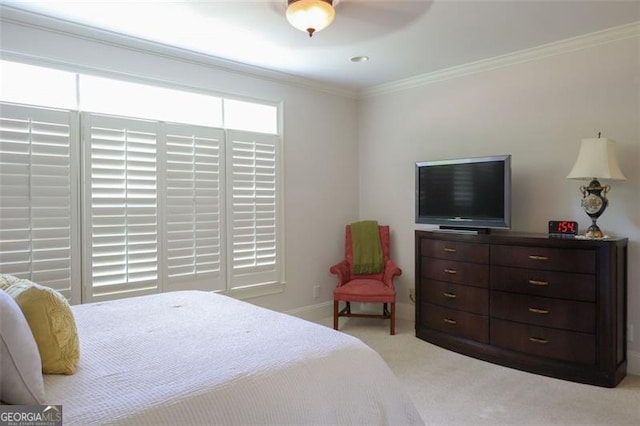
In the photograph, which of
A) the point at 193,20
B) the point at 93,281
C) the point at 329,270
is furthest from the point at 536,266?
the point at 93,281

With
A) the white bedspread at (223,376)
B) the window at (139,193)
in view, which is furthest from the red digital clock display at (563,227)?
the window at (139,193)

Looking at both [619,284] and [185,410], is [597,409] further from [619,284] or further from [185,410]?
[185,410]

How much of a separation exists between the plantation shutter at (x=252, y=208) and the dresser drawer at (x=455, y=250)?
147 cm

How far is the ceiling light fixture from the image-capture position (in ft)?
7.86

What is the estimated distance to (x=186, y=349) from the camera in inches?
61.9

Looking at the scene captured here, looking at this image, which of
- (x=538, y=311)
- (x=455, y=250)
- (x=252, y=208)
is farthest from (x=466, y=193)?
(x=252, y=208)

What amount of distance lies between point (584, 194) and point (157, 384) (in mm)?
3198

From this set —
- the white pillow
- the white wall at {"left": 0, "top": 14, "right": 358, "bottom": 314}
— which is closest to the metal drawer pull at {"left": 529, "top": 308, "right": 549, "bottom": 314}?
the white wall at {"left": 0, "top": 14, "right": 358, "bottom": 314}

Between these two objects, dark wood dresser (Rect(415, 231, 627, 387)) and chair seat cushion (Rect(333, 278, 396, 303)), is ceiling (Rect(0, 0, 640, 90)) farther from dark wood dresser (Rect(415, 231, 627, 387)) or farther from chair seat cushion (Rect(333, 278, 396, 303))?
chair seat cushion (Rect(333, 278, 396, 303))

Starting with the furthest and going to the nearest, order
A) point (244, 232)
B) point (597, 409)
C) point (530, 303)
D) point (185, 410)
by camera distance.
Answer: point (244, 232)
point (530, 303)
point (597, 409)
point (185, 410)

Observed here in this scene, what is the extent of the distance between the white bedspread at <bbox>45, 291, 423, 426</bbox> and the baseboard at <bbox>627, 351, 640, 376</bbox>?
233 cm

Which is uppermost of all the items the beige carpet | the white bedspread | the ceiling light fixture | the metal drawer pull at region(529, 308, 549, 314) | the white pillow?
the ceiling light fixture

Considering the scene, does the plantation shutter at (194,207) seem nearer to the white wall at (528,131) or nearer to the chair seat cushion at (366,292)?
the chair seat cushion at (366,292)

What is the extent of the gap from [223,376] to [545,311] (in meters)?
2.58
